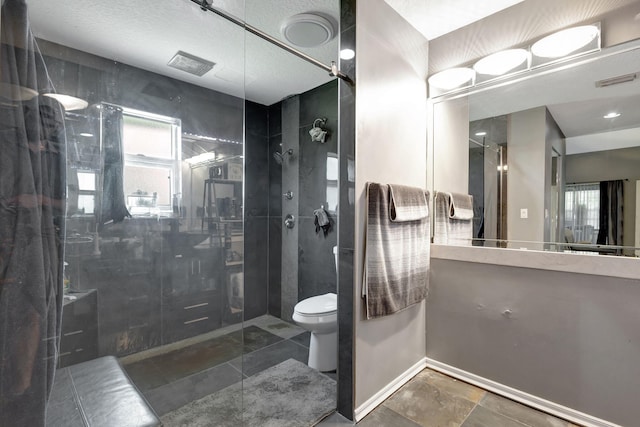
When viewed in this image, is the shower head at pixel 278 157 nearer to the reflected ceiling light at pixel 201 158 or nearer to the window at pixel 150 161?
the reflected ceiling light at pixel 201 158

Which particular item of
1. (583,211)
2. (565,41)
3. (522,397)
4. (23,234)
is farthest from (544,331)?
(23,234)

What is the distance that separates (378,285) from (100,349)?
146 centimetres

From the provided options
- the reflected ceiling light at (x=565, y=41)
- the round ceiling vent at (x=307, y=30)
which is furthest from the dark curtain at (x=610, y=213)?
the round ceiling vent at (x=307, y=30)

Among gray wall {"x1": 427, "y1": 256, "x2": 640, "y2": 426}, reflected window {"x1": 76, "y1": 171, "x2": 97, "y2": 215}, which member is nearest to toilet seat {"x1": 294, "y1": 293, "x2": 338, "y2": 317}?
gray wall {"x1": 427, "y1": 256, "x2": 640, "y2": 426}

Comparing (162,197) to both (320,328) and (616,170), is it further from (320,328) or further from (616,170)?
(616,170)

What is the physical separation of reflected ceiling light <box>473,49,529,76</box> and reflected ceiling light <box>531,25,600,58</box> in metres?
0.07

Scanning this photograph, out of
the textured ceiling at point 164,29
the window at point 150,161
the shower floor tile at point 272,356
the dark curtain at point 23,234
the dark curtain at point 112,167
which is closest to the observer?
the dark curtain at point 23,234

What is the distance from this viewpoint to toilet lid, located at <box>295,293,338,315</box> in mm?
2154

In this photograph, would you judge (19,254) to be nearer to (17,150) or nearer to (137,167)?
(17,150)

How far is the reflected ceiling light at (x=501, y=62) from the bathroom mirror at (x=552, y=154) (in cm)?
7

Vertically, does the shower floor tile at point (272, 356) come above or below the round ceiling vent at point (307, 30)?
below

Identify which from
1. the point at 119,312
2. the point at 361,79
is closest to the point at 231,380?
the point at 119,312

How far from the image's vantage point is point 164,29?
5.16ft

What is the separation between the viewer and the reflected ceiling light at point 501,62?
189cm
